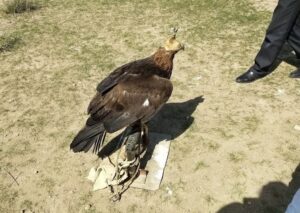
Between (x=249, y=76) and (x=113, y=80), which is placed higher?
(x=113, y=80)

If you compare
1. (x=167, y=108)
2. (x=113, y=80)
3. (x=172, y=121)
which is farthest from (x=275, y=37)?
(x=113, y=80)

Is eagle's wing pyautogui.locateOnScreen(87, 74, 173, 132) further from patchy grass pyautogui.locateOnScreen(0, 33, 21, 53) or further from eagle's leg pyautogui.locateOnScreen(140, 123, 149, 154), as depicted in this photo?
patchy grass pyautogui.locateOnScreen(0, 33, 21, 53)

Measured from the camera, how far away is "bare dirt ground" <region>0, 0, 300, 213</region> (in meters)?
4.80

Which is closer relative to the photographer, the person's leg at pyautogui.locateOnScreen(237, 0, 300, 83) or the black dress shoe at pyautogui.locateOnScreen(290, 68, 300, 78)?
the person's leg at pyautogui.locateOnScreen(237, 0, 300, 83)

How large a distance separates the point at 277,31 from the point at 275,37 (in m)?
0.10

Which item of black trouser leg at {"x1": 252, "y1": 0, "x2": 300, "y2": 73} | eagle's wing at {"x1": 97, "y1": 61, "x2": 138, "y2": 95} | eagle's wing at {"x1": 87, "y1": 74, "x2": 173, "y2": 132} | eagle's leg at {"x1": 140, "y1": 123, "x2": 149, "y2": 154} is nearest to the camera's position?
eagle's wing at {"x1": 87, "y1": 74, "x2": 173, "y2": 132}

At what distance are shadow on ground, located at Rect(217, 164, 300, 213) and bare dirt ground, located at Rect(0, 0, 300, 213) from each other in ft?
0.05

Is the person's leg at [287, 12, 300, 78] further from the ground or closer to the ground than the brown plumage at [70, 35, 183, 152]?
closer to the ground

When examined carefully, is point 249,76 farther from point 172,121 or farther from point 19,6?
point 19,6

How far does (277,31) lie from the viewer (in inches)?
253

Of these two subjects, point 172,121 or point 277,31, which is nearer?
point 172,121

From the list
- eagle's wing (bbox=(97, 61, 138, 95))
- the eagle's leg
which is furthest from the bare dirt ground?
eagle's wing (bbox=(97, 61, 138, 95))

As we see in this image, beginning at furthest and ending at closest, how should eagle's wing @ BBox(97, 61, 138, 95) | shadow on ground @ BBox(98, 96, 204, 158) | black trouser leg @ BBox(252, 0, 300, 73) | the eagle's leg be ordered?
black trouser leg @ BBox(252, 0, 300, 73), shadow on ground @ BBox(98, 96, 204, 158), the eagle's leg, eagle's wing @ BBox(97, 61, 138, 95)

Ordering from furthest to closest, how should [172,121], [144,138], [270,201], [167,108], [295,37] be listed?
1. [295,37]
2. [167,108]
3. [172,121]
4. [144,138]
5. [270,201]
